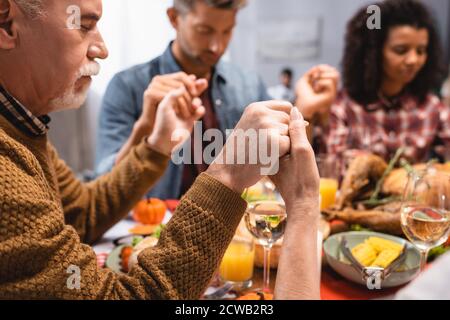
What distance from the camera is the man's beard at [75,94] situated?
88cm

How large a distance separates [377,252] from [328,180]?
45 cm

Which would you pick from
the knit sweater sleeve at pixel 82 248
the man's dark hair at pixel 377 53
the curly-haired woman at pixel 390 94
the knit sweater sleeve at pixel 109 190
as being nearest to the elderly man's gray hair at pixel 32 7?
the knit sweater sleeve at pixel 82 248

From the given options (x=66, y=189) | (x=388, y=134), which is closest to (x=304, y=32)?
(x=388, y=134)

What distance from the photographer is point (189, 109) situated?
133cm

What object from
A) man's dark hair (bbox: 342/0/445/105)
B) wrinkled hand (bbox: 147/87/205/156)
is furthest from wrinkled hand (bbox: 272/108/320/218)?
man's dark hair (bbox: 342/0/445/105)

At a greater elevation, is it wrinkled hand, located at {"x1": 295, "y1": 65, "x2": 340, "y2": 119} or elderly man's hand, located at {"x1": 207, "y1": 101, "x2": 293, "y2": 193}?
wrinkled hand, located at {"x1": 295, "y1": 65, "x2": 340, "y2": 119}

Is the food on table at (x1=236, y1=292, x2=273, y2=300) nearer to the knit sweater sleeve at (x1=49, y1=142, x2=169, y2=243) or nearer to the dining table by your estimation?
the dining table

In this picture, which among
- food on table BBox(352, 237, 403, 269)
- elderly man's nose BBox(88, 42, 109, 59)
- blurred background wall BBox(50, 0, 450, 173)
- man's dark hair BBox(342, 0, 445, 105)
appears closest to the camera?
elderly man's nose BBox(88, 42, 109, 59)

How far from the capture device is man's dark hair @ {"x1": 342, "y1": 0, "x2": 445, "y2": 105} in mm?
2203

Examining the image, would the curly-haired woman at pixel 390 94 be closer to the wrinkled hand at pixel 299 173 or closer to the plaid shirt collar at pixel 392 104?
the plaid shirt collar at pixel 392 104

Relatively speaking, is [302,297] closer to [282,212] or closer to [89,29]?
[282,212]

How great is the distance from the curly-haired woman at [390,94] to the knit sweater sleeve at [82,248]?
65.7 inches

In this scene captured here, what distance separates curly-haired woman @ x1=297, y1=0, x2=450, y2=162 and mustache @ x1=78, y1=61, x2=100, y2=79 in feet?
5.29

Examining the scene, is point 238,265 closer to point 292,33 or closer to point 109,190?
point 109,190
